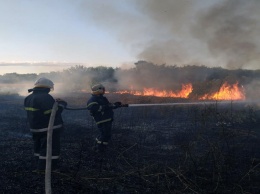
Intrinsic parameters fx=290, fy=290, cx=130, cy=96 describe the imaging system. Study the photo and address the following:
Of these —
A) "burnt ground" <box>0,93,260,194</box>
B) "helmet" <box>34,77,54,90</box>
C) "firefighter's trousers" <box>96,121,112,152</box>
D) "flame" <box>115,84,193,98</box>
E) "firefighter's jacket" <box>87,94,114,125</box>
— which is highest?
"helmet" <box>34,77,54,90</box>

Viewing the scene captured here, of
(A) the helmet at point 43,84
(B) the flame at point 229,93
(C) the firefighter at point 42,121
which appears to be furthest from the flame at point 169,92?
(C) the firefighter at point 42,121

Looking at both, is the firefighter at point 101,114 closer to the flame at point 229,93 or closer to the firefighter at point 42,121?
the firefighter at point 42,121

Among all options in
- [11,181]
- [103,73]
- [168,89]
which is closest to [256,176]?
[11,181]

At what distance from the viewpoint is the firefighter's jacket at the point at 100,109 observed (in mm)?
7375

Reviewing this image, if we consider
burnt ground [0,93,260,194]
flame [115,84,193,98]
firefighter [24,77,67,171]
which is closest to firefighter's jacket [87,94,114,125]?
burnt ground [0,93,260,194]

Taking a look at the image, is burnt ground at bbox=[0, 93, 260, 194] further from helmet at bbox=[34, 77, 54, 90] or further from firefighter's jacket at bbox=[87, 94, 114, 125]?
helmet at bbox=[34, 77, 54, 90]

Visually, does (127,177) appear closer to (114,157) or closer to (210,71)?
(114,157)

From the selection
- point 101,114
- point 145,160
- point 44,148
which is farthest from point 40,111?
point 145,160

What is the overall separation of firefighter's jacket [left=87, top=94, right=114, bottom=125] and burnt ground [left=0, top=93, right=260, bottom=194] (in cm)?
90

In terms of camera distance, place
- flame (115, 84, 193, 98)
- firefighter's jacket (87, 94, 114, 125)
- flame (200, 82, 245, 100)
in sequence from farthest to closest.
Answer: flame (115, 84, 193, 98), flame (200, 82, 245, 100), firefighter's jacket (87, 94, 114, 125)

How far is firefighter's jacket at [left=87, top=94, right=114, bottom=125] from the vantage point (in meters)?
7.38

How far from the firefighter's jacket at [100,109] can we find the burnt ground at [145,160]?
90 centimetres

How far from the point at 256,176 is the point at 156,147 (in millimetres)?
2973

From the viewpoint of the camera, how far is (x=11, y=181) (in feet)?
18.0
